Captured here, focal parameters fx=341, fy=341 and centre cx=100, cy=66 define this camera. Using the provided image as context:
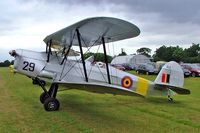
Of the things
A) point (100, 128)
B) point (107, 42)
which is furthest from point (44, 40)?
point (100, 128)

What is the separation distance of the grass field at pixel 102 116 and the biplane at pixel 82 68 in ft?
2.12

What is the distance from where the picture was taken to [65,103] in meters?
13.2

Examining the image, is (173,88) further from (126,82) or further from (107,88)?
(107,88)

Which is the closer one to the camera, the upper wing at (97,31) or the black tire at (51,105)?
the upper wing at (97,31)

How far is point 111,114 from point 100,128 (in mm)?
2161

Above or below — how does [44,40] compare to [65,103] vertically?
above

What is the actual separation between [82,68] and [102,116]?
257 cm

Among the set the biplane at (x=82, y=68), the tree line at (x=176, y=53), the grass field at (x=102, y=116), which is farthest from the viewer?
the tree line at (x=176, y=53)

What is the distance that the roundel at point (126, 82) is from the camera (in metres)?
12.9

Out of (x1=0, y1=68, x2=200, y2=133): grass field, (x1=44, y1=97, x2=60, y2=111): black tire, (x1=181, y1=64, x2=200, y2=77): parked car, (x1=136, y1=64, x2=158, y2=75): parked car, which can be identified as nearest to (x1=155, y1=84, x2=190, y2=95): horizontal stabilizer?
(x1=0, y1=68, x2=200, y2=133): grass field

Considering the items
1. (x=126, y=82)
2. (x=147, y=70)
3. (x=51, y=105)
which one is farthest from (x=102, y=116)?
(x=147, y=70)

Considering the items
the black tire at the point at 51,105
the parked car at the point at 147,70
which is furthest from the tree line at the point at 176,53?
the black tire at the point at 51,105

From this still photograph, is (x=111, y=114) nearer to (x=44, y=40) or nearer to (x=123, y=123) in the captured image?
(x=123, y=123)

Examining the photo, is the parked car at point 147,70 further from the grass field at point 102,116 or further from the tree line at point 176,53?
the tree line at point 176,53
